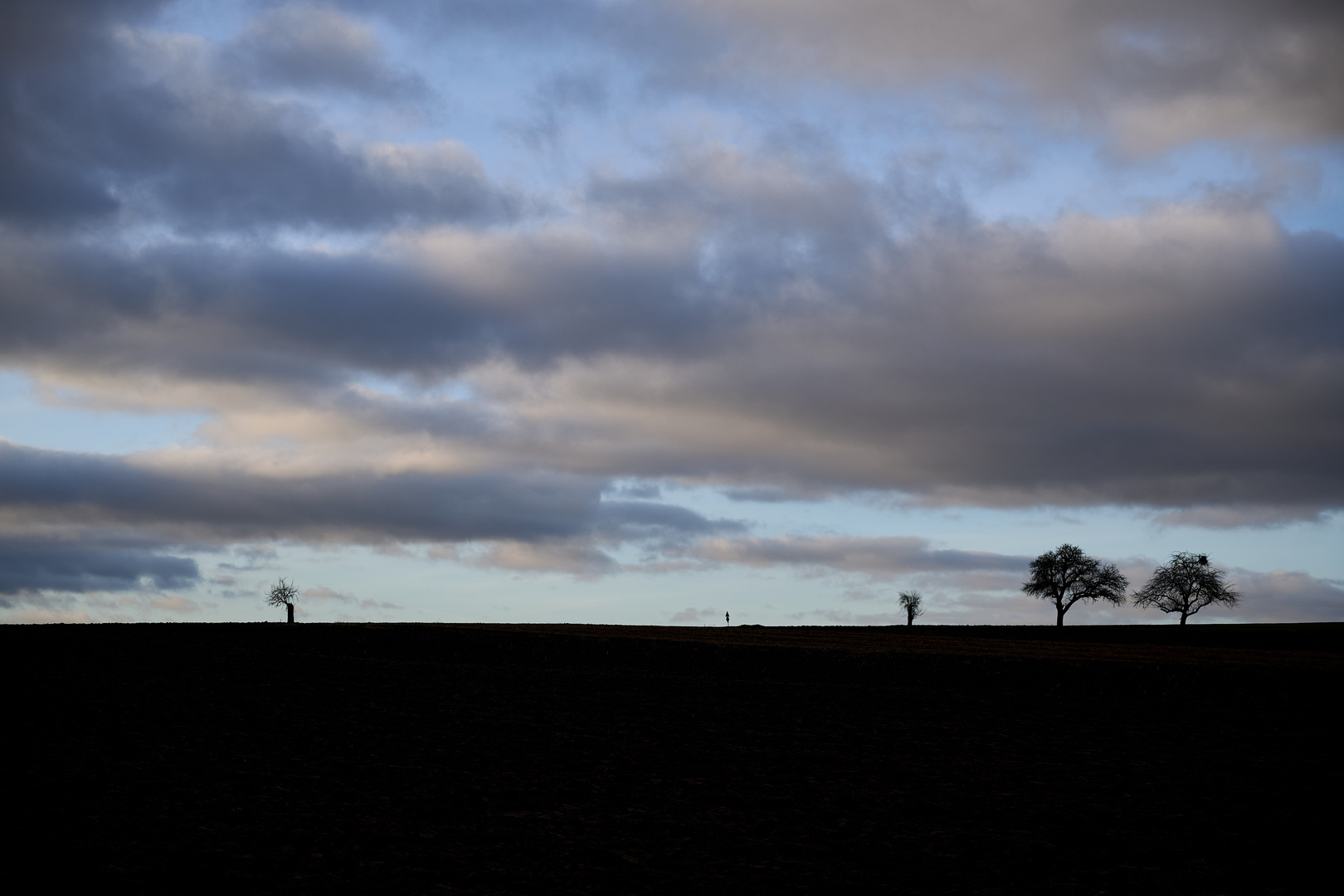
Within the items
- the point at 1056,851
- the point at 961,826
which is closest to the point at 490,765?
the point at 961,826

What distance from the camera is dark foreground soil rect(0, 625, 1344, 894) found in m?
17.2

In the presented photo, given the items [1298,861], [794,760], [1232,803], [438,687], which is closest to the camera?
[1298,861]

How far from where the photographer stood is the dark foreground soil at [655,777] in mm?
17172

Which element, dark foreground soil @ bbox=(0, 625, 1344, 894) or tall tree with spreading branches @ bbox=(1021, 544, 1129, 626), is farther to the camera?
tall tree with spreading branches @ bbox=(1021, 544, 1129, 626)

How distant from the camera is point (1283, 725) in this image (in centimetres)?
3666

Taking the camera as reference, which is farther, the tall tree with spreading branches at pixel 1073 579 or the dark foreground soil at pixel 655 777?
the tall tree with spreading branches at pixel 1073 579

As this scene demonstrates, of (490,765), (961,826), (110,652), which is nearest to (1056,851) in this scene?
(961,826)

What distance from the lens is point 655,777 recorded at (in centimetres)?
2519

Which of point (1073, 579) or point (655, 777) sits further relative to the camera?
point (1073, 579)

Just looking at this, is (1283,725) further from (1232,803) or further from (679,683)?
(679,683)

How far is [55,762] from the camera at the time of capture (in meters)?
24.0

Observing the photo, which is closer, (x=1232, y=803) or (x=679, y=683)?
(x=1232, y=803)

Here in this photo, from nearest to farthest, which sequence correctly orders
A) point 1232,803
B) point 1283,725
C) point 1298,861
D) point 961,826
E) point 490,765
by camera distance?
point 1298,861 < point 961,826 < point 1232,803 < point 490,765 < point 1283,725

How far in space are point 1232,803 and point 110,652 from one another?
4810cm
